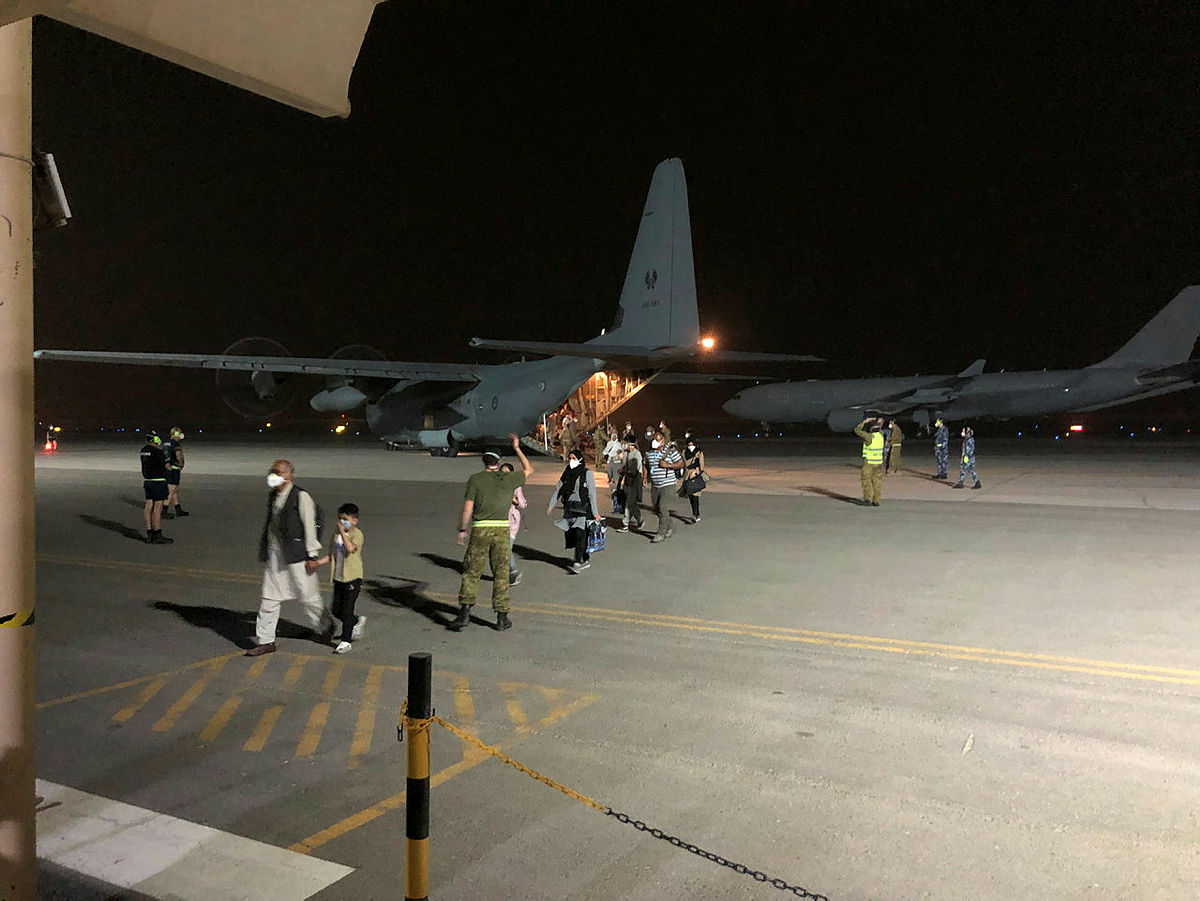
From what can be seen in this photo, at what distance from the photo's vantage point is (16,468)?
10.5 feet

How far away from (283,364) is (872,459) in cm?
1938

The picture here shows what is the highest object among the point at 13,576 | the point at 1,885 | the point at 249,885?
the point at 13,576

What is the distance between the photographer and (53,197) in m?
3.40

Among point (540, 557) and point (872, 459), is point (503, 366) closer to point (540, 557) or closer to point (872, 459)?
point (872, 459)

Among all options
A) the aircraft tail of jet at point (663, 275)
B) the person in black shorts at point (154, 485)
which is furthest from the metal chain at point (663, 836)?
the aircraft tail of jet at point (663, 275)

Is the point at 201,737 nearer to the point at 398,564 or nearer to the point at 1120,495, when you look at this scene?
the point at 398,564

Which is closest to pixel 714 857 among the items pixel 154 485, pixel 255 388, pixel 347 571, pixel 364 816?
pixel 364 816

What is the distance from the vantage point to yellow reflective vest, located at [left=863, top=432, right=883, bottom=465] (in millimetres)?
17016

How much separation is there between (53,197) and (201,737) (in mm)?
3830

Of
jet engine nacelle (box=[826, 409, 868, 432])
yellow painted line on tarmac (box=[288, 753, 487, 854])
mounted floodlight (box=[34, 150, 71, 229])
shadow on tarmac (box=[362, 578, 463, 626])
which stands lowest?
yellow painted line on tarmac (box=[288, 753, 487, 854])

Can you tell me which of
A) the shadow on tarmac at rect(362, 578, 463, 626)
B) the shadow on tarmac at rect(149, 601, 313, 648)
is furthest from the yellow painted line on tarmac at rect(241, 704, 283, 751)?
the shadow on tarmac at rect(362, 578, 463, 626)

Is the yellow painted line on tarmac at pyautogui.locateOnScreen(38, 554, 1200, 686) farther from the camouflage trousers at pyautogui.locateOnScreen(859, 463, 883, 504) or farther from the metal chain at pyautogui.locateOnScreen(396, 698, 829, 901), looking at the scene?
the camouflage trousers at pyautogui.locateOnScreen(859, 463, 883, 504)

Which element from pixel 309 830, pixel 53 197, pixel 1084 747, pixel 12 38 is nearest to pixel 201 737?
pixel 309 830

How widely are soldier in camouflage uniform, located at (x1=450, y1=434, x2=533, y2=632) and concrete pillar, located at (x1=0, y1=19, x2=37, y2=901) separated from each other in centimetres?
512
